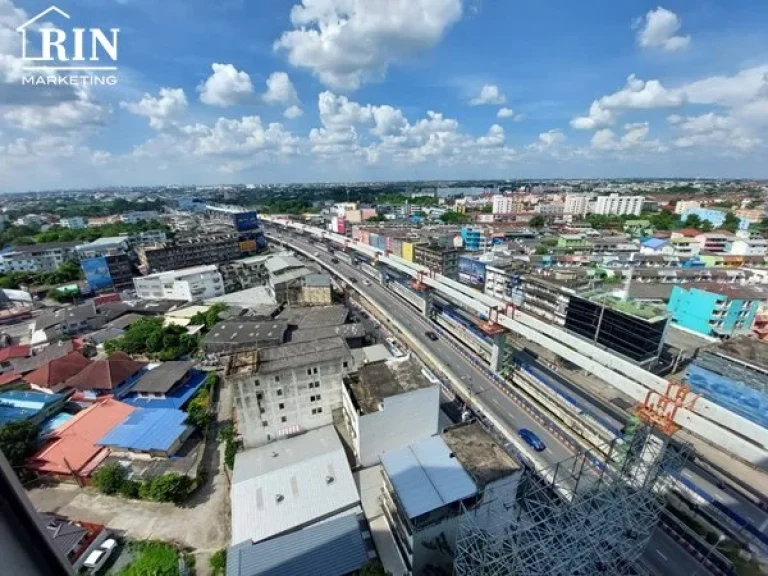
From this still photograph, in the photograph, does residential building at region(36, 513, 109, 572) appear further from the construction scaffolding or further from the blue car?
the blue car

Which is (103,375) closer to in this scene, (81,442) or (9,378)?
(81,442)

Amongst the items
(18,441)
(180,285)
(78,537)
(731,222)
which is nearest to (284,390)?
(78,537)

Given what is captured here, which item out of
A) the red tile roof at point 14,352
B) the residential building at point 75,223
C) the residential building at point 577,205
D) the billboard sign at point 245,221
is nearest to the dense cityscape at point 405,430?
the red tile roof at point 14,352

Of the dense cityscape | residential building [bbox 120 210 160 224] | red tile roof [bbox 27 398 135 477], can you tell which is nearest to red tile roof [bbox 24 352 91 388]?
the dense cityscape

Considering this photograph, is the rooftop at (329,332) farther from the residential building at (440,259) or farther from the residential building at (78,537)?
the residential building at (440,259)

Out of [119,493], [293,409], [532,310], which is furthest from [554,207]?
[119,493]
